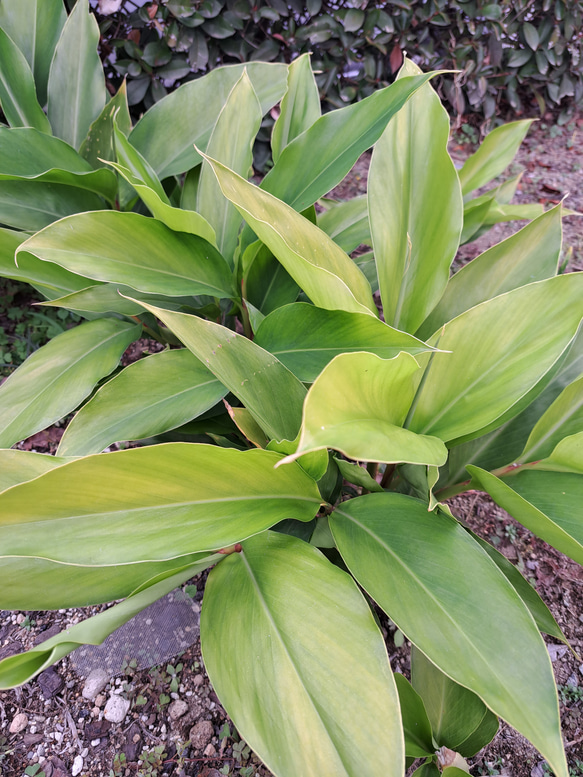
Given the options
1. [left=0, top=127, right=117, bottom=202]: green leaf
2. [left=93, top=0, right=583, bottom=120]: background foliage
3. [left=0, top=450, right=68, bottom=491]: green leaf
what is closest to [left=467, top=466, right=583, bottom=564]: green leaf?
[left=0, top=450, right=68, bottom=491]: green leaf

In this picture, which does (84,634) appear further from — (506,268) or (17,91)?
(17,91)

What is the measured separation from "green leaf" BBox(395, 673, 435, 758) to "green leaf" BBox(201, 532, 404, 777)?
0.21 metres

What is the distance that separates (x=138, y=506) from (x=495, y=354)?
0.48 metres

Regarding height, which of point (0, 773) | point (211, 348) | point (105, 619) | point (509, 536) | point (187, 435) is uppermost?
point (211, 348)

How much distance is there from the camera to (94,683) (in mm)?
947

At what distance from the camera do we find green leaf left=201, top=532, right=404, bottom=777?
1.72 feet

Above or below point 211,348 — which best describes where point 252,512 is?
below

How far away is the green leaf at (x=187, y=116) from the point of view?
1190 millimetres

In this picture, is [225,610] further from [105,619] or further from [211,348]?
[211,348]

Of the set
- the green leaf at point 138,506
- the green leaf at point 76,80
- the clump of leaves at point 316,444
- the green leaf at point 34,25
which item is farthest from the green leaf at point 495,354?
the green leaf at point 34,25

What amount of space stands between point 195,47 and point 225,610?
1.83 metres

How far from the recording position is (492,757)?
87 centimetres

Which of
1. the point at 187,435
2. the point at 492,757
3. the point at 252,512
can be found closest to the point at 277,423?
the point at 252,512

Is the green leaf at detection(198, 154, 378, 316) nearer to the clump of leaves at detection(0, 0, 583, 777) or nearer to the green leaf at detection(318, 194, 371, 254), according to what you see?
the clump of leaves at detection(0, 0, 583, 777)
